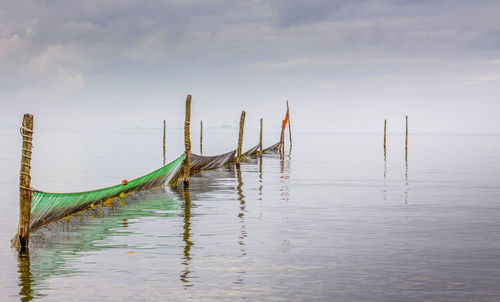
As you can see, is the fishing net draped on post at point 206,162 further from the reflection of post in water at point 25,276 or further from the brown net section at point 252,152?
the reflection of post in water at point 25,276

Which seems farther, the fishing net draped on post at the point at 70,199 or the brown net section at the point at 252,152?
the brown net section at the point at 252,152

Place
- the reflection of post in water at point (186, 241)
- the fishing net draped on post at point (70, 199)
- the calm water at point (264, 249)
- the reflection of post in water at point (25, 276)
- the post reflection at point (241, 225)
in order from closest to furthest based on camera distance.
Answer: the reflection of post in water at point (25, 276), the calm water at point (264, 249), the reflection of post in water at point (186, 241), the post reflection at point (241, 225), the fishing net draped on post at point (70, 199)

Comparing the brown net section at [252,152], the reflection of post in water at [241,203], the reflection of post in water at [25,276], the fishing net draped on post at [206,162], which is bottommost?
the reflection of post in water at [25,276]

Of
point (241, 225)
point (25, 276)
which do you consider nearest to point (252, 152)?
point (241, 225)

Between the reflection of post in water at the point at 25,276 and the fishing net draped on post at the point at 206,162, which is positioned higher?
the fishing net draped on post at the point at 206,162

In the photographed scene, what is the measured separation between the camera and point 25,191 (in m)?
13.8

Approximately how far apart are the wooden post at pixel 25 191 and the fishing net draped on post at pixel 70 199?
64cm

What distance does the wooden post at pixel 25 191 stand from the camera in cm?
1371

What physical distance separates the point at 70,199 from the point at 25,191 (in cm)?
410

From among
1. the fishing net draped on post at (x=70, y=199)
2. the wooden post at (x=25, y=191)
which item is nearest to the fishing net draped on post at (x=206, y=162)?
the fishing net draped on post at (x=70, y=199)

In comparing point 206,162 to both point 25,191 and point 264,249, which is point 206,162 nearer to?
point 264,249

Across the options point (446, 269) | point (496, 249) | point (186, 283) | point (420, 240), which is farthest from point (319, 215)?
point (186, 283)

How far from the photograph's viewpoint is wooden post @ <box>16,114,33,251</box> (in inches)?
540

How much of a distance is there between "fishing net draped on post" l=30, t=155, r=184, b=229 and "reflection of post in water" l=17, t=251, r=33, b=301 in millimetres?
1792
